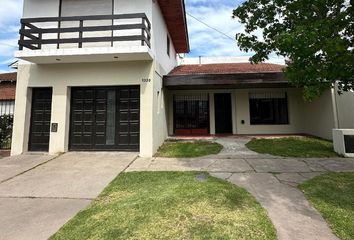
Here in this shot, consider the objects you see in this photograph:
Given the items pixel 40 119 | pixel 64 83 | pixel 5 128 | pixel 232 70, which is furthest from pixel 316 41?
pixel 5 128

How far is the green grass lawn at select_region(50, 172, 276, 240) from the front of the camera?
2.97 meters

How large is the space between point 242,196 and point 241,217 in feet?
2.96

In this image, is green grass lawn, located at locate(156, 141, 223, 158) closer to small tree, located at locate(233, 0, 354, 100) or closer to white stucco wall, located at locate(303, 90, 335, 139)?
small tree, located at locate(233, 0, 354, 100)

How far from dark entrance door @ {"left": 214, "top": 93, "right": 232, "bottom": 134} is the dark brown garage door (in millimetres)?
6343

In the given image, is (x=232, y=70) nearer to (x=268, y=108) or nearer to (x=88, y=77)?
(x=268, y=108)

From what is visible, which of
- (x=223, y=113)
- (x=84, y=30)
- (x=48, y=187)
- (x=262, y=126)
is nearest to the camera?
(x=48, y=187)

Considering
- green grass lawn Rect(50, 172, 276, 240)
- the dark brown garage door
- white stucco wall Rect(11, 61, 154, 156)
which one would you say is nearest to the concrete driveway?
green grass lawn Rect(50, 172, 276, 240)

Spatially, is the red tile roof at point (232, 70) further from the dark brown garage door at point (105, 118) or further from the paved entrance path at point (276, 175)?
the paved entrance path at point (276, 175)

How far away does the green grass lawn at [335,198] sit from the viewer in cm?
321

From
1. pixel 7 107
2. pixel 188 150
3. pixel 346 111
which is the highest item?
pixel 7 107

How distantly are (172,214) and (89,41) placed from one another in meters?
6.78

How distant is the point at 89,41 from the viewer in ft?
25.9

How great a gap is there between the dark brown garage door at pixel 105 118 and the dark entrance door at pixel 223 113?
6.34 m

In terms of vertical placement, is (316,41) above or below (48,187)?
above
